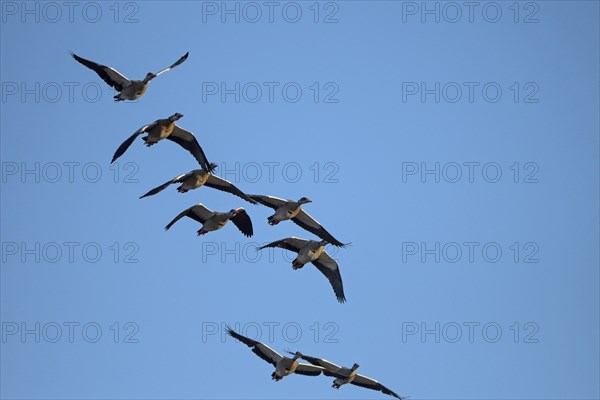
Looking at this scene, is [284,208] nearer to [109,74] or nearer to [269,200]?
[269,200]

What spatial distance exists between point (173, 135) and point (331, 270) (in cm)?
931

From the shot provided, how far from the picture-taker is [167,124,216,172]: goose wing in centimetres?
6016

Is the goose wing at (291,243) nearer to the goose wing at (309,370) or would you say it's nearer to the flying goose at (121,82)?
the goose wing at (309,370)

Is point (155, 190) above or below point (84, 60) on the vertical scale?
below


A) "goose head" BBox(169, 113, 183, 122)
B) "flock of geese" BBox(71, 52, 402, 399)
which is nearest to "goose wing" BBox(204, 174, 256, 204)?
"flock of geese" BBox(71, 52, 402, 399)

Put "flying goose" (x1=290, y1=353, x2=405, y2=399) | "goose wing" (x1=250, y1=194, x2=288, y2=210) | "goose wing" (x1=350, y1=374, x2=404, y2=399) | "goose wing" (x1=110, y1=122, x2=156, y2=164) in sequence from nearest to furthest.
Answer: "goose wing" (x1=110, y1=122, x2=156, y2=164) → "goose wing" (x1=250, y1=194, x2=288, y2=210) → "flying goose" (x1=290, y1=353, x2=405, y2=399) → "goose wing" (x1=350, y1=374, x2=404, y2=399)

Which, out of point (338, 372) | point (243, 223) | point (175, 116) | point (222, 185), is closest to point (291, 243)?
point (243, 223)

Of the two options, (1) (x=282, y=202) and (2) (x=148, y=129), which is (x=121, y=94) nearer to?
(2) (x=148, y=129)

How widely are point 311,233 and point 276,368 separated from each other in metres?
6.38

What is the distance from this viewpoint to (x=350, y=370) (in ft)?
203

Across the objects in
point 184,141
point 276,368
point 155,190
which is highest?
point 184,141

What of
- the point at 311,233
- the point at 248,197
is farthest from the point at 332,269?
the point at 248,197

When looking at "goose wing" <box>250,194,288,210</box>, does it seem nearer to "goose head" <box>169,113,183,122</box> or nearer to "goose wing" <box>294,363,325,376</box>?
"goose head" <box>169,113,183,122</box>

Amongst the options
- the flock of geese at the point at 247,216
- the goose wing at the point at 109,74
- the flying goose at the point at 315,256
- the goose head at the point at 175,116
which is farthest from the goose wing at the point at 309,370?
the goose wing at the point at 109,74
